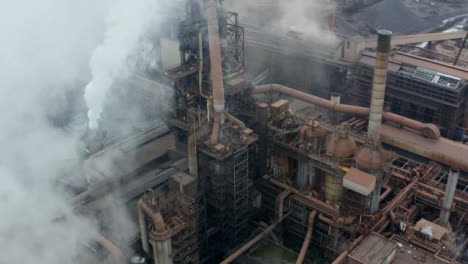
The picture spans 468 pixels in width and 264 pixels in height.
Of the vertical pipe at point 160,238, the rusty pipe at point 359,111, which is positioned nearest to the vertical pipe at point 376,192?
the rusty pipe at point 359,111

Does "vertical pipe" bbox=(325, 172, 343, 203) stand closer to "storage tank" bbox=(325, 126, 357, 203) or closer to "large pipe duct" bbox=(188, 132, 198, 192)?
"storage tank" bbox=(325, 126, 357, 203)

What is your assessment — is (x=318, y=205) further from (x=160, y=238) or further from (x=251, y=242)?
(x=160, y=238)

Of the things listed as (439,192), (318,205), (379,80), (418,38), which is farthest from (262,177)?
(418,38)

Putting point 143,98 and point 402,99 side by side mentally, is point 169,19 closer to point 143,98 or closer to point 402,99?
point 143,98

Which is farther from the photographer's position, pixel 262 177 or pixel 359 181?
pixel 262 177

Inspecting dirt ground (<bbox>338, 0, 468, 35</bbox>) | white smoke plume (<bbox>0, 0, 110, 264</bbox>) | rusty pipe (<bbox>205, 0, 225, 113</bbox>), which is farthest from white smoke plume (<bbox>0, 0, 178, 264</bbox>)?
dirt ground (<bbox>338, 0, 468, 35</bbox>)

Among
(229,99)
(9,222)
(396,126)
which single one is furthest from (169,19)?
(9,222)
